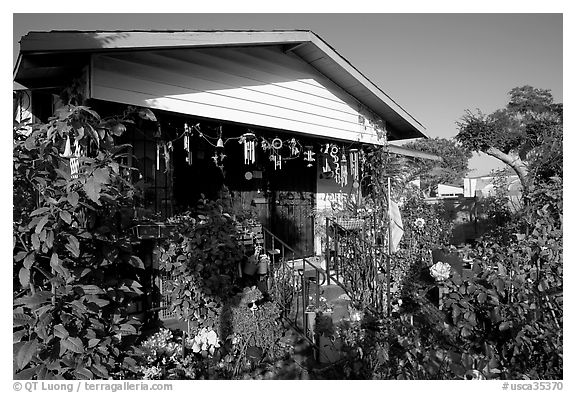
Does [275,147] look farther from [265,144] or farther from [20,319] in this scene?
[20,319]

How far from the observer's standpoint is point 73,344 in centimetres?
244

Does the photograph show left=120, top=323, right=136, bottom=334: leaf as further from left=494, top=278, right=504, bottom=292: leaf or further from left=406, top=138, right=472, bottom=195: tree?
left=406, top=138, right=472, bottom=195: tree

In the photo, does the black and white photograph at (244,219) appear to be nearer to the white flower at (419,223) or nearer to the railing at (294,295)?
the railing at (294,295)

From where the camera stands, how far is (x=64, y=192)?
257 centimetres

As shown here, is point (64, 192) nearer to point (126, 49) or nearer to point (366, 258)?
point (126, 49)

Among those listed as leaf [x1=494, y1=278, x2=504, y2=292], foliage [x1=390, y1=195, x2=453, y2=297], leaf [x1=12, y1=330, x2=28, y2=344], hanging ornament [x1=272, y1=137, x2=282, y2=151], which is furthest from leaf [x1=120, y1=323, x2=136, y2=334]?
foliage [x1=390, y1=195, x2=453, y2=297]

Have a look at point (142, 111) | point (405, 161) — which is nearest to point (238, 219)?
point (142, 111)

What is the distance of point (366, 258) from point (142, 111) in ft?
11.3

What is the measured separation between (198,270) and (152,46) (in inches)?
96.0

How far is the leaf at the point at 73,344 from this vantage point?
95.6 inches

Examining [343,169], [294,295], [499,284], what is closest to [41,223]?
[294,295]

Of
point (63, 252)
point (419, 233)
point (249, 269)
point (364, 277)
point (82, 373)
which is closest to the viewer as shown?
point (82, 373)

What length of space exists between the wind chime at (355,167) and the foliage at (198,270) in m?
4.11

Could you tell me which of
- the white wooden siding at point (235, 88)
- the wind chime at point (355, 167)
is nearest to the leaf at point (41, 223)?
the white wooden siding at point (235, 88)
